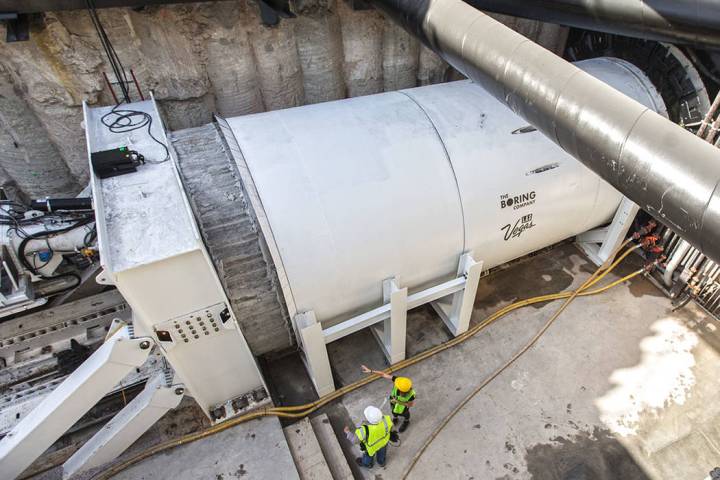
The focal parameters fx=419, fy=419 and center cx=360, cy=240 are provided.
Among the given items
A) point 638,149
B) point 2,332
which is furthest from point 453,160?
point 2,332

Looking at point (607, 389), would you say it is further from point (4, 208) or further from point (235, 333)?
point (4, 208)

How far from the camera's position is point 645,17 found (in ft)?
12.8

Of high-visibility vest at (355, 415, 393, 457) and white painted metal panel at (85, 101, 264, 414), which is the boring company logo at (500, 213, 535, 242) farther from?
white painted metal panel at (85, 101, 264, 414)

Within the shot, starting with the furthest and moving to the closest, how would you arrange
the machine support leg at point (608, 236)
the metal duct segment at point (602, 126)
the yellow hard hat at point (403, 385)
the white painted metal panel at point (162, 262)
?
1. the machine support leg at point (608, 236)
2. the yellow hard hat at point (403, 385)
3. the white painted metal panel at point (162, 262)
4. the metal duct segment at point (602, 126)

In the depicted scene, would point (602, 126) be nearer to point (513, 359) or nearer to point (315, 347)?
point (315, 347)

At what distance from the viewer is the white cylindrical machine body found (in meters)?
3.96

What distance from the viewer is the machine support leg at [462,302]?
4.69 metres

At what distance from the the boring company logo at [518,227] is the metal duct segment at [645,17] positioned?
207cm

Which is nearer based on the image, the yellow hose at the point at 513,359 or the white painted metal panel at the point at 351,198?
the white painted metal panel at the point at 351,198

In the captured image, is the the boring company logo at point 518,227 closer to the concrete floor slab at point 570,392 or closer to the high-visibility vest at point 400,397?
the concrete floor slab at point 570,392

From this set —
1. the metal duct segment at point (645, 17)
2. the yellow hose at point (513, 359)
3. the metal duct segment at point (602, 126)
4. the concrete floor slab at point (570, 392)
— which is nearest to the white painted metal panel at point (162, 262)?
the concrete floor slab at point (570, 392)

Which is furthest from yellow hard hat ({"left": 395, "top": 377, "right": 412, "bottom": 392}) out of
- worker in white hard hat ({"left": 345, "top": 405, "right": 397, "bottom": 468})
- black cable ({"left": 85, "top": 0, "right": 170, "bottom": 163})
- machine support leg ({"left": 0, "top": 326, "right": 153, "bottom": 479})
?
black cable ({"left": 85, "top": 0, "right": 170, "bottom": 163})

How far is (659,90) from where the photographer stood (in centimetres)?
558

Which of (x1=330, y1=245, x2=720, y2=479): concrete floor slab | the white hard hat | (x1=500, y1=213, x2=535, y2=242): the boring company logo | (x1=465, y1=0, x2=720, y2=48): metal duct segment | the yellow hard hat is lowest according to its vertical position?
(x1=330, y1=245, x2=720, y2=479): concrete floor slab
